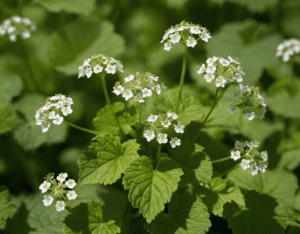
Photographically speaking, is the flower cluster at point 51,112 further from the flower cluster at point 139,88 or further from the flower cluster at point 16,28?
the flower cluster at point 16,28

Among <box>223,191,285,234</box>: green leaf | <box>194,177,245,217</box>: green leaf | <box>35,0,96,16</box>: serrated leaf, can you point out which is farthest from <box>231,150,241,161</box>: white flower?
<box>35,0,96,16</box>: serrated leaf

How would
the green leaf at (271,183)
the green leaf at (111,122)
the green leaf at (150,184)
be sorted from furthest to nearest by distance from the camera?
1. the green leaf at (271,183)
2. the green leaf at (111,122)
3. the green leaf at (150,184)

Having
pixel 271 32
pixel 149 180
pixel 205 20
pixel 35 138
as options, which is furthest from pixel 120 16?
pixel 149 180

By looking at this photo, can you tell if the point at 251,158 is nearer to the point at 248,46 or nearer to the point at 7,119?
the point at 7,119

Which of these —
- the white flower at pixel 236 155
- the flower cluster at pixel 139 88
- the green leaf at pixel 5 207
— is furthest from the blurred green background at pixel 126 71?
the flower cluster at pixel 139 88

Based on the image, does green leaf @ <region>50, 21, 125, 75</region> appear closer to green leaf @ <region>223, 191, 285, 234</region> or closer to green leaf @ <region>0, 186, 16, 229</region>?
green leaf @ <region>0, 186, 16, 229</region>

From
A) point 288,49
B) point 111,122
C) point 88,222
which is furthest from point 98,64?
point 288,49
